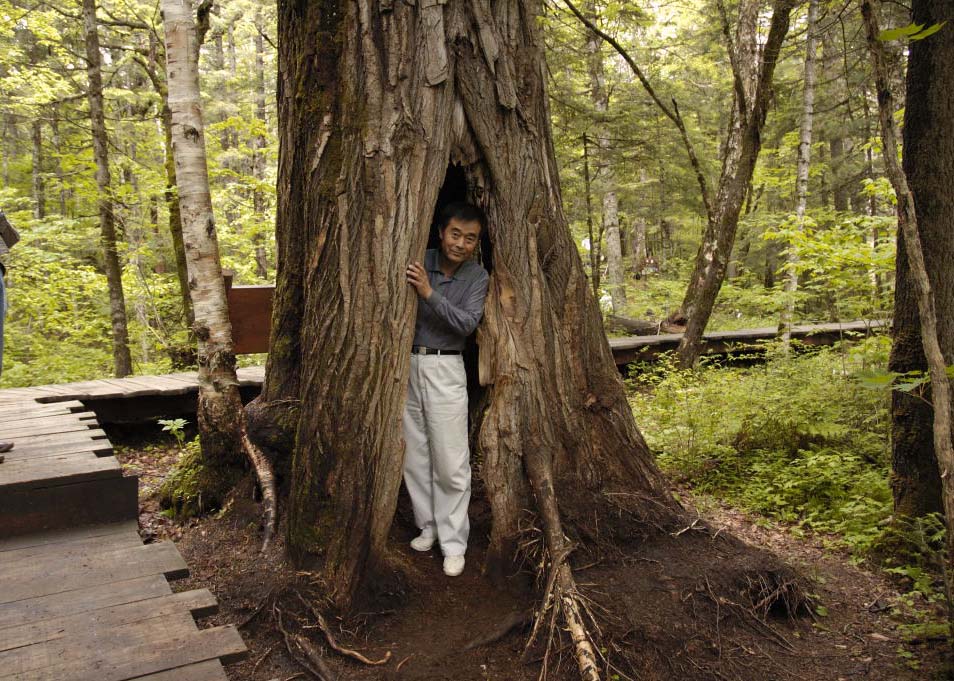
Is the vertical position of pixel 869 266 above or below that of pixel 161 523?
above

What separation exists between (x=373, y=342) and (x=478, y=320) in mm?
666

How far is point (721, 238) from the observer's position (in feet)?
29.2

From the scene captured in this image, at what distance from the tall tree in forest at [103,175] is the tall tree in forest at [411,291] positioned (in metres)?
6.55

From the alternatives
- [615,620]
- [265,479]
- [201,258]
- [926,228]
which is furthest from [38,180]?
[926,228]

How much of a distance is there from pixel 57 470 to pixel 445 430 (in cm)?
220

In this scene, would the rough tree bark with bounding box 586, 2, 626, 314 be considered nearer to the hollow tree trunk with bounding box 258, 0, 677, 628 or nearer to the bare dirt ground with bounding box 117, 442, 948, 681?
the hollow tree trunk with bounding box 258, 0, 677, 628

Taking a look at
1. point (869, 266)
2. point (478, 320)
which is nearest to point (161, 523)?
point (478, 320)

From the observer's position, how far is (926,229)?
13.1ft

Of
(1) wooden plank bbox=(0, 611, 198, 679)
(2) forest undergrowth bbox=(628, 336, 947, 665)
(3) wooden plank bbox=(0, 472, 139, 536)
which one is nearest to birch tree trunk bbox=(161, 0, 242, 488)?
(3) wooden plank bbox=(0, 472, 139, 536)

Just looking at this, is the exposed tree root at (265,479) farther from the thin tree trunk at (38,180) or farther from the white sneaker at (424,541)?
the thin tree trunk at (38,180)

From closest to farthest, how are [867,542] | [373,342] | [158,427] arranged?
[373,342] → [867,542] → [158,427]

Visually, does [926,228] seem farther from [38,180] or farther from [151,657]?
[38,180]

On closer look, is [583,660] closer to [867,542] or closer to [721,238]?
[867,542]

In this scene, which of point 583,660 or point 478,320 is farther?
point 478,320
